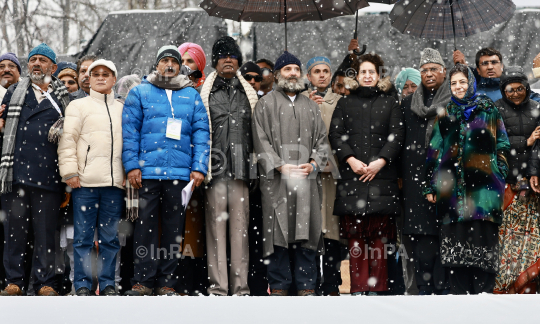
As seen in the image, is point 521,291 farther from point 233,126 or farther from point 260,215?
point 233,126

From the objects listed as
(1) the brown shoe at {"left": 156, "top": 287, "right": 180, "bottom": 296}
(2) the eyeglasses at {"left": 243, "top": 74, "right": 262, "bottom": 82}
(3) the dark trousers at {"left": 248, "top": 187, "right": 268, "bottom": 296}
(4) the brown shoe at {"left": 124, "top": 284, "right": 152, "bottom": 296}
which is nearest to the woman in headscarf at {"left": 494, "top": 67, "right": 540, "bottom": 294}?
(3) the dark trousers at {"left": 248, "top": 187, "right": 268, "bottom": 296}

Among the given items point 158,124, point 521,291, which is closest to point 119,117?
point 158,124

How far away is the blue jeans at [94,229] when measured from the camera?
5.21m

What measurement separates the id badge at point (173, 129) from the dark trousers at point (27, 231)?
1.07m

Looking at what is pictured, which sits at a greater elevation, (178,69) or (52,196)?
(178,69)

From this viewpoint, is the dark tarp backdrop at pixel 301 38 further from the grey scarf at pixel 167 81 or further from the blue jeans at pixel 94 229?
the blue jeans at pixel 94 229

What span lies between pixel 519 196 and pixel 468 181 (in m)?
0.63

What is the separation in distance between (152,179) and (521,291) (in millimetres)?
3281

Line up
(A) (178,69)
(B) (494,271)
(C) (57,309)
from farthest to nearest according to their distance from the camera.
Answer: (A) (178,69) → (B) (494,271) → (C) (57,309)

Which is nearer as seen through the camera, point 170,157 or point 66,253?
point 170,157

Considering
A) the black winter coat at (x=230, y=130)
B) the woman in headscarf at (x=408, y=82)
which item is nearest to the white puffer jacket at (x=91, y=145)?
the black winter coat at (x=230, y=130)

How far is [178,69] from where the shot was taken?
5621 mm

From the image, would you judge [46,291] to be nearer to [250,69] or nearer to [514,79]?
[250,69]

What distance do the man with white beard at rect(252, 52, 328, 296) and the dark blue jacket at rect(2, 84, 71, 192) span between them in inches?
66.4
